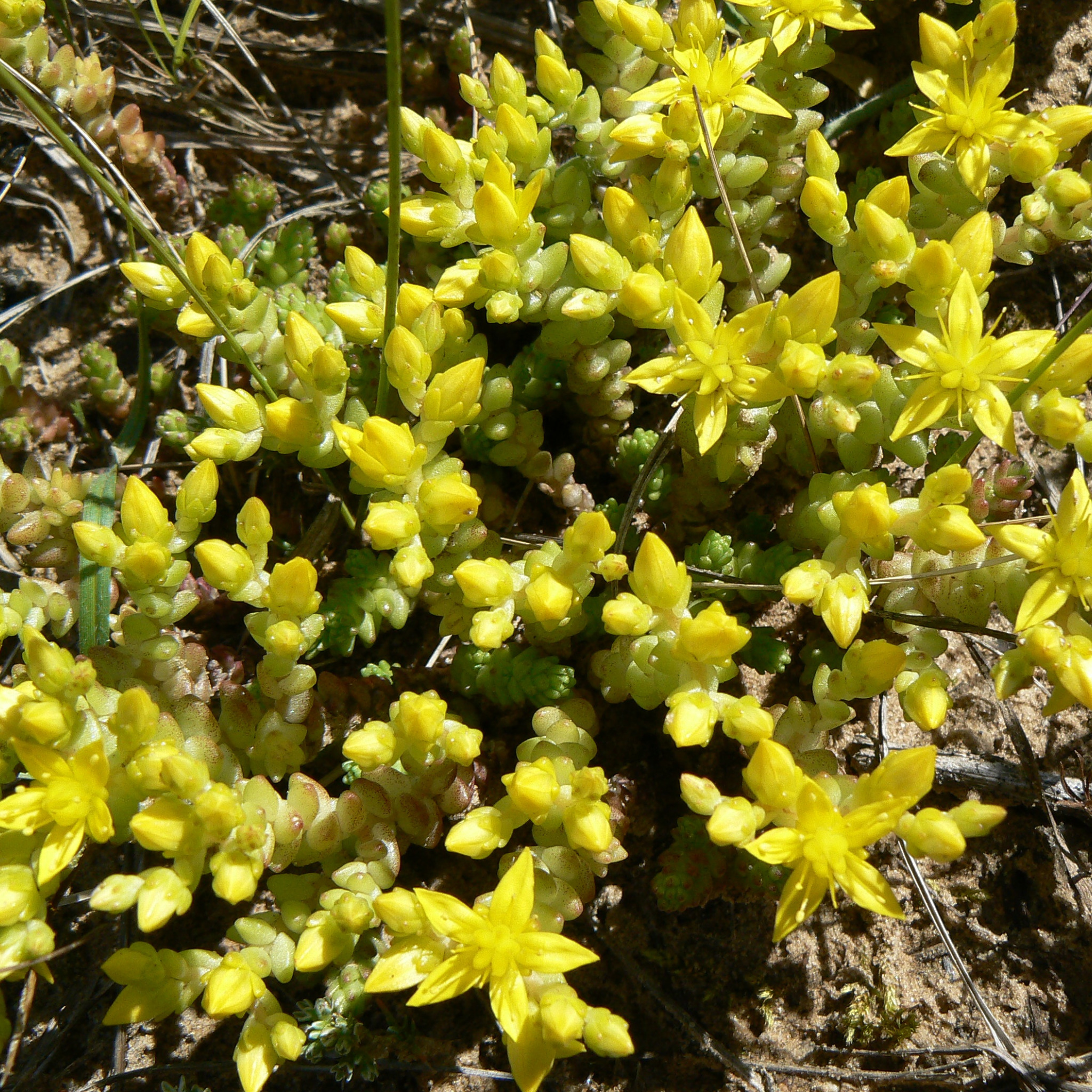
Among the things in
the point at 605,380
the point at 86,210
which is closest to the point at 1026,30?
the point at 605,380

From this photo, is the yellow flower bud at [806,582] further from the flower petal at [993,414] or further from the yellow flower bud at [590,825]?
the yellow flower bud at [590,825]

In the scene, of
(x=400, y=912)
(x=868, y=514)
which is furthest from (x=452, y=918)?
(x=868, y=514)

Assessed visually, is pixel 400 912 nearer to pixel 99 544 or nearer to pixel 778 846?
pixel 778 846

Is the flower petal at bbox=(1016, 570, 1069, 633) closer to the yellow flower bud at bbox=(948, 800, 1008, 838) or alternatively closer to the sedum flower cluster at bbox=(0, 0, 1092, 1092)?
the sedum flower cluster at bbox=(0, 0, 1092, 1092)

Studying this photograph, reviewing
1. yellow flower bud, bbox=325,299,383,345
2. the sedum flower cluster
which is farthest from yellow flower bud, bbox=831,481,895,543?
yellow flower bud, bbox=325,299,383,345

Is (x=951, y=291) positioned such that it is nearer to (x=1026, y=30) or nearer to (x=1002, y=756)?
(x=1002, y=756)

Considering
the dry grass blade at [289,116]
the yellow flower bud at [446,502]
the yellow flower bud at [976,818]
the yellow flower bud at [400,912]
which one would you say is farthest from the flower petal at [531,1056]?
the dry grass blade at [289,116]

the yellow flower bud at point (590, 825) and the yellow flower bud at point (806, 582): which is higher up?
the yellow flower bud at point (806, 582)
